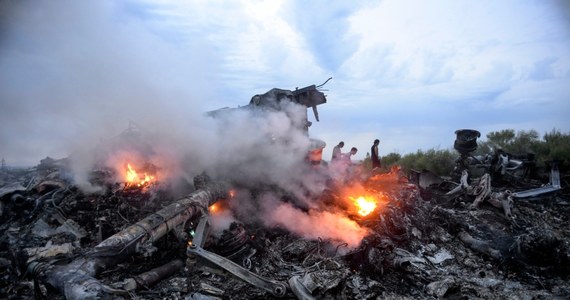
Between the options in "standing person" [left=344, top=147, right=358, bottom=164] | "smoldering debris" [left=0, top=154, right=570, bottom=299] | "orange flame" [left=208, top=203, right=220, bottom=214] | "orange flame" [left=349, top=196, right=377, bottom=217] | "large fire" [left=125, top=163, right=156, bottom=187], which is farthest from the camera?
"standing person" [left=344, top=147, right=358, bottom=164]

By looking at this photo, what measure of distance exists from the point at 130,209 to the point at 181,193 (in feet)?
5.70

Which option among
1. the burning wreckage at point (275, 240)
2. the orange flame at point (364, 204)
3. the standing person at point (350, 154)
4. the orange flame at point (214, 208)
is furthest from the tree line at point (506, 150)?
the orange flame at point (214, 208)

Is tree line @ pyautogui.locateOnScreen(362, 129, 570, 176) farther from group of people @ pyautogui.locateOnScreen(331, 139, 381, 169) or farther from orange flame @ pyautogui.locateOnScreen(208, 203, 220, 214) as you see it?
orange flame @ pyautogui.locateOnScreen(208, 203, 220, 214)

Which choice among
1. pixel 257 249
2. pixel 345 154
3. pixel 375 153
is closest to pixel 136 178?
pixel 257 249

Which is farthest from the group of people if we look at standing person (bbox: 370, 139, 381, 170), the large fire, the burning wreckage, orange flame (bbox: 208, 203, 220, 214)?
the large fire

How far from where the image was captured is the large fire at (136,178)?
895 cm

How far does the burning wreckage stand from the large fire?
42mm

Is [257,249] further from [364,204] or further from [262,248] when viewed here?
[364,204]

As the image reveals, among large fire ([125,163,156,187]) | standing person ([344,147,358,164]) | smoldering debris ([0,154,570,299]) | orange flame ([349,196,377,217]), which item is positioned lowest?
smoldering debris ([0,154,570,299])

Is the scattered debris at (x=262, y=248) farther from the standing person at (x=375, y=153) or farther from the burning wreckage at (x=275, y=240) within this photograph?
the standing person at (x=375, y=153)

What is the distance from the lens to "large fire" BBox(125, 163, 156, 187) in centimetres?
895

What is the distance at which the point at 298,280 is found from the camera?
16.3 ft

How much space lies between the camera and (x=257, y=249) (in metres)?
6.96

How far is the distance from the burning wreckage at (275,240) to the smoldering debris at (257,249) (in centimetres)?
3
